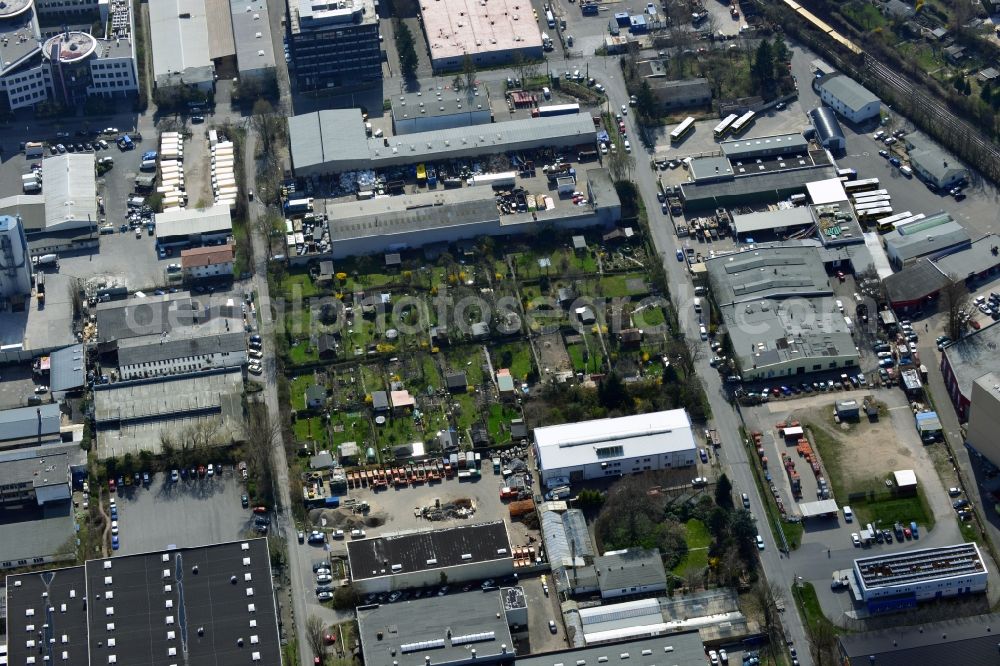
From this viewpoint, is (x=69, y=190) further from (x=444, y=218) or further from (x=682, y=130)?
(x=682, y=130)

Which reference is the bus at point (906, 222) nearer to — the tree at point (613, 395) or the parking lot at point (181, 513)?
the tree at point (613, 395)

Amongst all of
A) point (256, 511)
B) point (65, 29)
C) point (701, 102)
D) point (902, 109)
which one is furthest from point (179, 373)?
point (902, 109)

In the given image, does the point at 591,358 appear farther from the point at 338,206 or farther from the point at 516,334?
the point at 338,206

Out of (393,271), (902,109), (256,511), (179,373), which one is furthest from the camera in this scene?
(902,109)

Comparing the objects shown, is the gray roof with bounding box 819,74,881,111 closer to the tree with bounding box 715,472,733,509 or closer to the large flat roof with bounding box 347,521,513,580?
the tree with bounding box 715,472,733,509

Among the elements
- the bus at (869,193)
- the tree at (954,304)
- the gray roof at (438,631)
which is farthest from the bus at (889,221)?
the gray roof at (438,631)

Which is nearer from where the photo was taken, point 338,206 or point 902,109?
point 338,206
